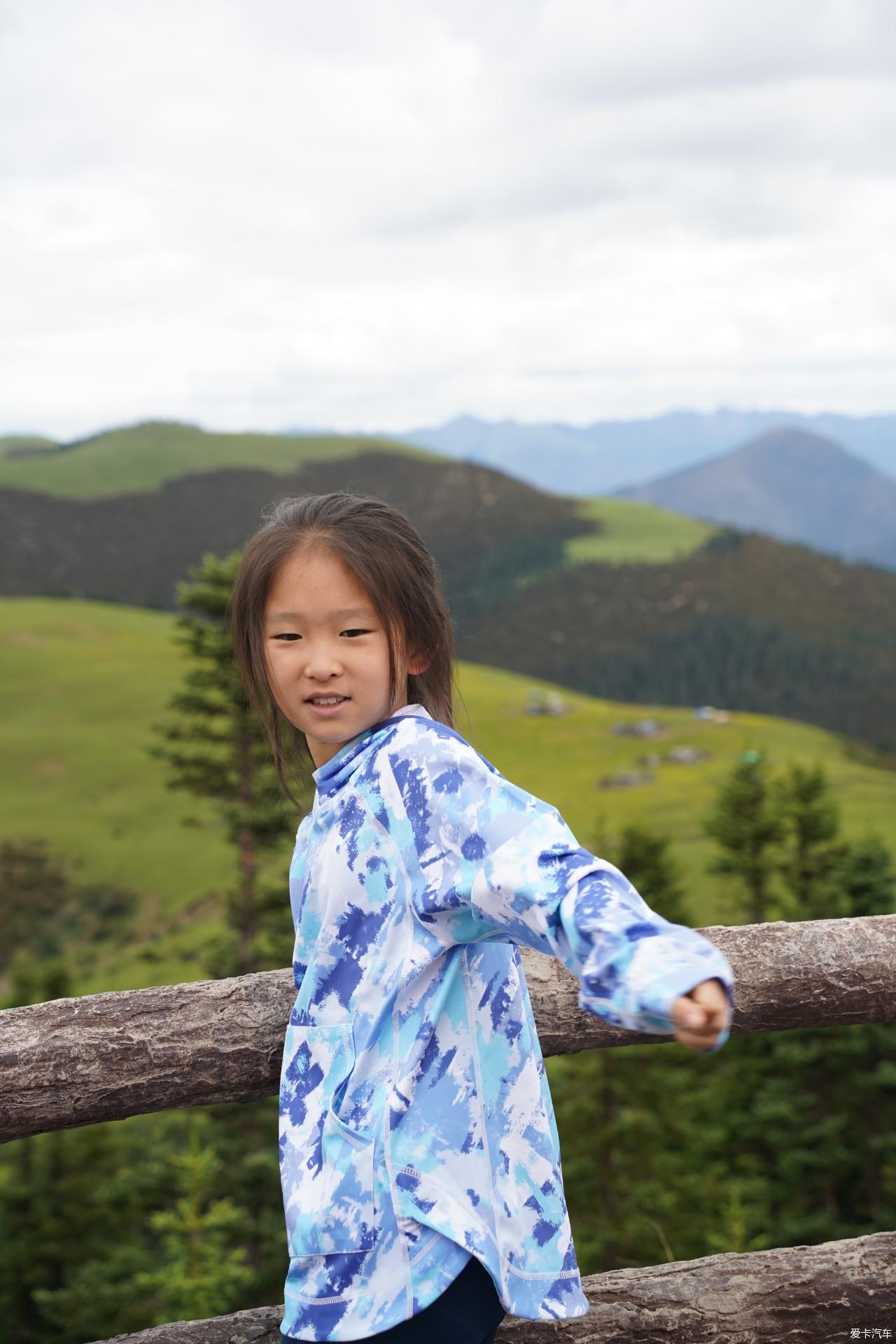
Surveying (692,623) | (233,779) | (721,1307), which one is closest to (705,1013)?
(721,1307)

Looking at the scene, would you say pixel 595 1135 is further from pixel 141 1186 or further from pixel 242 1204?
pixel 141 1186

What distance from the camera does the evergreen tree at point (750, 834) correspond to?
33.1m

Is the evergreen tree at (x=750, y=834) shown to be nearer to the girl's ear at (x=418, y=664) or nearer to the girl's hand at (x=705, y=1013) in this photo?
the girl's ear at (x=418, y=664)

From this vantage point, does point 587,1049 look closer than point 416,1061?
No

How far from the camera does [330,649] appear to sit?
2119 mm

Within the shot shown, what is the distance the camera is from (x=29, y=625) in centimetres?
13175

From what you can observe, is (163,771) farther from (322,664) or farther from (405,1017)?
(405,1017)

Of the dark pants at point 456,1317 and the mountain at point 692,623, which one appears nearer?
the dark pants at point 456,1317

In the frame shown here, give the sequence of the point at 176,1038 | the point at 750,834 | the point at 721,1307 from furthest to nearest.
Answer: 1. the point at 750,834
2. the point at 721,1307
3. the point at 176,1038

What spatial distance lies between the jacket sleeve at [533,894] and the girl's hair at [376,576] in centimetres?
32

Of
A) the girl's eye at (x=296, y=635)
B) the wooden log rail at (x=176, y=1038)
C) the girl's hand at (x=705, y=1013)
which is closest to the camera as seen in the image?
the girl's hand at (x=705, y=1013)

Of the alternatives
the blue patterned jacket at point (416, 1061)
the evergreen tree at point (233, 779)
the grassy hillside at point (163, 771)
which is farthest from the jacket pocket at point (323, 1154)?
the grassy hillside at point (163, 771)

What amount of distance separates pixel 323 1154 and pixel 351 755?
676mm

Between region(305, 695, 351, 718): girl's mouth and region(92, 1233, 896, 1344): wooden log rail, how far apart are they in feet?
4.84
